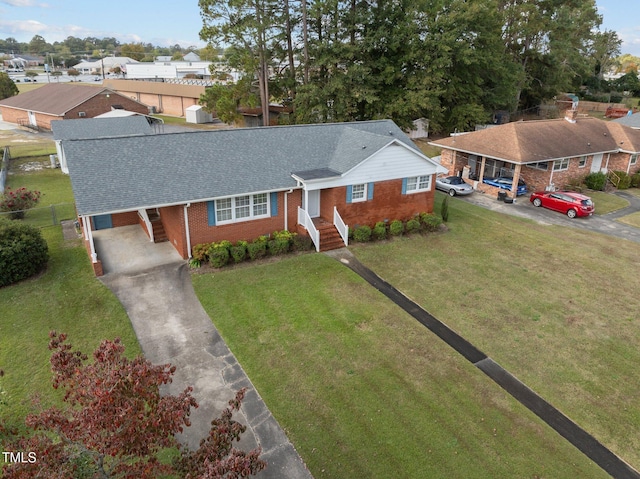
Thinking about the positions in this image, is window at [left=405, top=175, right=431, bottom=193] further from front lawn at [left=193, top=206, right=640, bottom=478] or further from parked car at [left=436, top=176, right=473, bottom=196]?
parked car at [left=436, top=176, right=473, bottom=196]

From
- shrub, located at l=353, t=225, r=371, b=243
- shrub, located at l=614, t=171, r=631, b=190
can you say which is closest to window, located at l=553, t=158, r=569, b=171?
shrub, located at l=614, t=171, r=631, b=190

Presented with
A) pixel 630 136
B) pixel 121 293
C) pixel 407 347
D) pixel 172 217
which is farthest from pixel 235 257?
pixel 630 136

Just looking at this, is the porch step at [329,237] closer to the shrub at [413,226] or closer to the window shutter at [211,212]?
the shrub at [413,226]

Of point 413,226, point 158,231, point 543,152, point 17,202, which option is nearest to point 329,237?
point 413,226

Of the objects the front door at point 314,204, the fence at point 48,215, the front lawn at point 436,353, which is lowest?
the front lawn at point 436,353

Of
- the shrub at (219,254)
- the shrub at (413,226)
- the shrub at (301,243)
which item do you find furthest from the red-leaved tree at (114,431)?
the shrub at (413,226)

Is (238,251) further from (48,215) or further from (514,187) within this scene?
(514,187)
